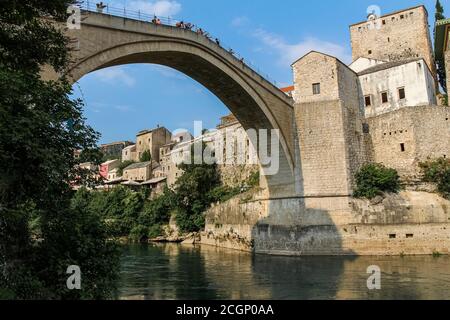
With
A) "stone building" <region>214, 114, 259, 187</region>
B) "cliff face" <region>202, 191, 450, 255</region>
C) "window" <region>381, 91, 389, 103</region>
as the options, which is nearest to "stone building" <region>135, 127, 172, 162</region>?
"stone building" <region>214, 114, 259, 187</region>

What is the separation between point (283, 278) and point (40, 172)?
9.90 meters

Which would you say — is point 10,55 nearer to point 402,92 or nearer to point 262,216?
point 262,216

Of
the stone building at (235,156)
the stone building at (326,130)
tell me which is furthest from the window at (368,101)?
the stone building at (235,156)

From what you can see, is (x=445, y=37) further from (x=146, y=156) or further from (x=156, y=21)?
(x=146, y=156)

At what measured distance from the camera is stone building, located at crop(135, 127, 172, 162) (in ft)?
180

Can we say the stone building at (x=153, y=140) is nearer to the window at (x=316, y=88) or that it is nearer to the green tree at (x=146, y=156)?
the green tree at (x=146, y=156)

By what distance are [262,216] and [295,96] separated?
6612 millimetres

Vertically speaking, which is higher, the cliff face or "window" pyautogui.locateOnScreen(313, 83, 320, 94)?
"window" pyautogui.locateOnScreen(313, 83, 320, 94)

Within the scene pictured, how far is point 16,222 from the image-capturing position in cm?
571

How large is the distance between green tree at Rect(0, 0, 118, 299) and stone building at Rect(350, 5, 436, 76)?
1144 inches

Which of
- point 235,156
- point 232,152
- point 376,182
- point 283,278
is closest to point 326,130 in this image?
point 376,182

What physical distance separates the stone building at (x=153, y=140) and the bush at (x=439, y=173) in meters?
39.6

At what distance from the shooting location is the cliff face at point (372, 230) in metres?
17.1

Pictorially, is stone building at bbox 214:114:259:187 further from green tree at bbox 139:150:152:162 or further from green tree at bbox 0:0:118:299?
green tree at bbox 0:0:118:299
